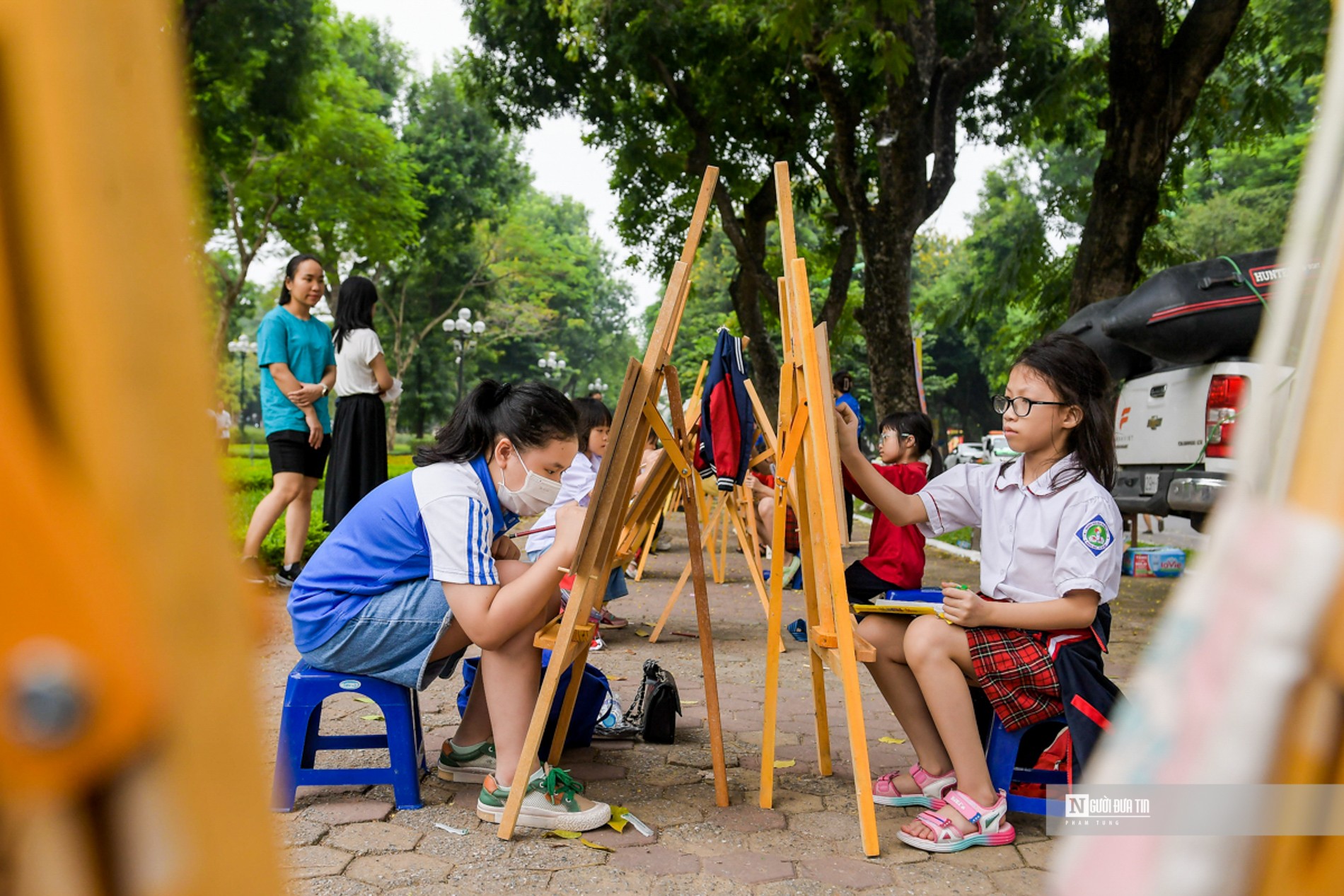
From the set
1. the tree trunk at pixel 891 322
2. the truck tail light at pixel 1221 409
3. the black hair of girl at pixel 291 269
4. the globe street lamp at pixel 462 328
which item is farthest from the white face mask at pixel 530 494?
the globe street lamp at pixel 462 328

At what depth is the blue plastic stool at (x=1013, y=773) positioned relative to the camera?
8.60 ft

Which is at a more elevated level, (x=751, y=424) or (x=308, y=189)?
(x=308, y=189)

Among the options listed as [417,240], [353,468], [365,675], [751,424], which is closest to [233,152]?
[417,240]

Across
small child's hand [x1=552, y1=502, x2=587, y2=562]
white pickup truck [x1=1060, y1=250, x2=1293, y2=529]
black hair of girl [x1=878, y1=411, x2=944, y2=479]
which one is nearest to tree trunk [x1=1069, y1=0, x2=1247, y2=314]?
white pickup truck [x1=1060, y1=250, x2=1293, y2=529]

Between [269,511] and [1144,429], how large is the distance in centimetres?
618

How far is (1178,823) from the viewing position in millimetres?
455

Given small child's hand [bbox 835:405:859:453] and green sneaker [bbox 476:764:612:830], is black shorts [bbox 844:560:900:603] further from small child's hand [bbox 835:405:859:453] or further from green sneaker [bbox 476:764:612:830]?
green sneaker [bbox 476:764:612:830]

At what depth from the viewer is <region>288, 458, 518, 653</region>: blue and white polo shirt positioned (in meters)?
2.58

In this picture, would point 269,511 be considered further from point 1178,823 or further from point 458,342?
point 458,342

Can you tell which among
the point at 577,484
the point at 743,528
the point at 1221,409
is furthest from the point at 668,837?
the point at 1221,409

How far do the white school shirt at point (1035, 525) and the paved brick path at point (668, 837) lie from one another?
0.69 m

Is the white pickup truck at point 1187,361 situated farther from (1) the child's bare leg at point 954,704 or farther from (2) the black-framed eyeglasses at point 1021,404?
(1) the child's bare leg at point 954,704

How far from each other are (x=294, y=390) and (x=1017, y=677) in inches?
150

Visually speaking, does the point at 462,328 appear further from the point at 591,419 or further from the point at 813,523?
the point at 813,523
